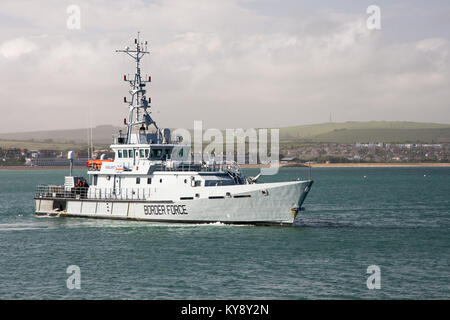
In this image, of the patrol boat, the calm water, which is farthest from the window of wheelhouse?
the calm water

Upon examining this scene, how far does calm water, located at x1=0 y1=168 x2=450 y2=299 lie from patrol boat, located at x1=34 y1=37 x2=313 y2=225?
92cm

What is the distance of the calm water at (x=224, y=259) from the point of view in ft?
82.9

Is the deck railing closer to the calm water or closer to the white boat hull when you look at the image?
the white boat hull

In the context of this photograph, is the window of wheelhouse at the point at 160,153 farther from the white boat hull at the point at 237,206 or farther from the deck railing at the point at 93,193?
the white boat hull at the point at 237,206

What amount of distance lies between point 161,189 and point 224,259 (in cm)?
1157

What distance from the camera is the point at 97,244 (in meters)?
35.9

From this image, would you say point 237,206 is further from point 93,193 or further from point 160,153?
point 93,193

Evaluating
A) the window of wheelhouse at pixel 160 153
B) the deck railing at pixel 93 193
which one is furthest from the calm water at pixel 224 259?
the window of wheelhouse at pixel 160 153

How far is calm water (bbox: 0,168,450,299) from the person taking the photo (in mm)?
25281

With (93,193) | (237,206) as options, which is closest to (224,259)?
(237,206)

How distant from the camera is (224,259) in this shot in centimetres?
3086
